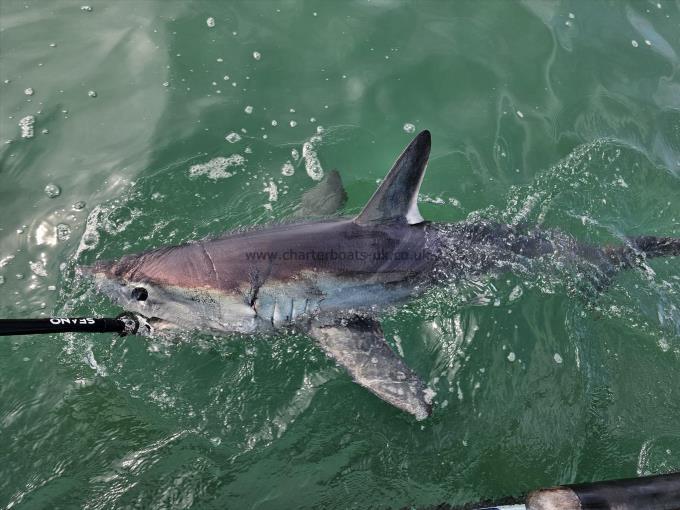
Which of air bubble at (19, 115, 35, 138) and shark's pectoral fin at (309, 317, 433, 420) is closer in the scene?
shark's pectoral fin at (309, 317, 433, 420)

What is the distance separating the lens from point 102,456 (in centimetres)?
383

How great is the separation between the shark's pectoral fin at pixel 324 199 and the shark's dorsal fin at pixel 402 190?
87cm

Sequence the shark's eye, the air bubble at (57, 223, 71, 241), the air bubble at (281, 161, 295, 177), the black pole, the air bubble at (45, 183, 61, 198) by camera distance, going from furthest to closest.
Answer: the air bubble at (281, 161, 295, 177)
the air bubble at (45, 183, 61, 198)
the air bubble at (57, 223, 71, 241)
the shark's eye
the black pole

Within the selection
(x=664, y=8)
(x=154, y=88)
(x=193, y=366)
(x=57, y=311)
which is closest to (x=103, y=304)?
(x=57, y=311)

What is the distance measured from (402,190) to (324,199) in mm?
1139

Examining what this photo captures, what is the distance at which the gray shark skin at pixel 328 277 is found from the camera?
145 inches

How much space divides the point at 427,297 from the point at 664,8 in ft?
19.0

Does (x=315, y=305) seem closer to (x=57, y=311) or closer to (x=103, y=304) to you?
(x=103, y=304)

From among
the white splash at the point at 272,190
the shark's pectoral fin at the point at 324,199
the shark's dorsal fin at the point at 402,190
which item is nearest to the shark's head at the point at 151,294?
the shark's dorsal fin at the point at 402,190

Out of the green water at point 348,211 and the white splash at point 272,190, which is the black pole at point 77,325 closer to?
the green water at point 348,211

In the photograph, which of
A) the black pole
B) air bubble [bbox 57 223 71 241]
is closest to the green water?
air bubble [bbox 57 223 71 241]

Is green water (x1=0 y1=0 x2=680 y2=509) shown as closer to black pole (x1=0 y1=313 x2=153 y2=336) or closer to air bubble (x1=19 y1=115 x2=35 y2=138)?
air bubble (x1=19 y1=115 x2=35 y2=138)

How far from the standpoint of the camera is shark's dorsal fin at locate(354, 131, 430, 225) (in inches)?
154

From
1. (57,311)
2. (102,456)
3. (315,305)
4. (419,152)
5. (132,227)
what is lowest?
(102,456)
